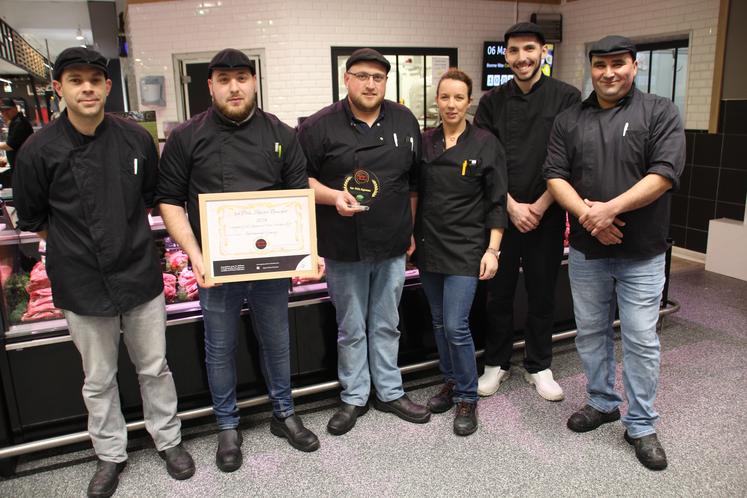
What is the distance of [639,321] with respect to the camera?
2682 millimetres

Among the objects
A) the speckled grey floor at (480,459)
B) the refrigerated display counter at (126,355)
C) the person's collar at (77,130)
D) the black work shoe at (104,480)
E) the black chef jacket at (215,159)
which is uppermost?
the person's collar at (77,130)

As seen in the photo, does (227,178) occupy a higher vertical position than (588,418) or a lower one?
higher

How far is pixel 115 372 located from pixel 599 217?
2172 millimetres

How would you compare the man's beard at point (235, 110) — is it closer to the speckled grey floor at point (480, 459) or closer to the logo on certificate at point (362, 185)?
the logo on certificate at point (362, 185)

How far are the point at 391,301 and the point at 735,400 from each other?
1954mm

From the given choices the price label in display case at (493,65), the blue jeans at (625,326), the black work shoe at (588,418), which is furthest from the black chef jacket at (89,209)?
the price label in display case at (493,65)

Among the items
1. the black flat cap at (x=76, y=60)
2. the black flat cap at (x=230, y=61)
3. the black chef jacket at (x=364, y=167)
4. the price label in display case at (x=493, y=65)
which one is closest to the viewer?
the black flat cap at (x=76, y=60)

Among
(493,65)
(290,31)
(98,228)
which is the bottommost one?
(98,228)

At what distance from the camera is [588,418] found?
2998 mm

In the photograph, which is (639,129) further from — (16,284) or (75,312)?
(16,284)

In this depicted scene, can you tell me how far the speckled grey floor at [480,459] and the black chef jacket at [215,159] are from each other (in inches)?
42.9

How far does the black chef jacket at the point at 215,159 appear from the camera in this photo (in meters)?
2.53

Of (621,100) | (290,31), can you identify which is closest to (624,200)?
(621,100)

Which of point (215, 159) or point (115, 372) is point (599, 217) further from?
point (115, 372)
